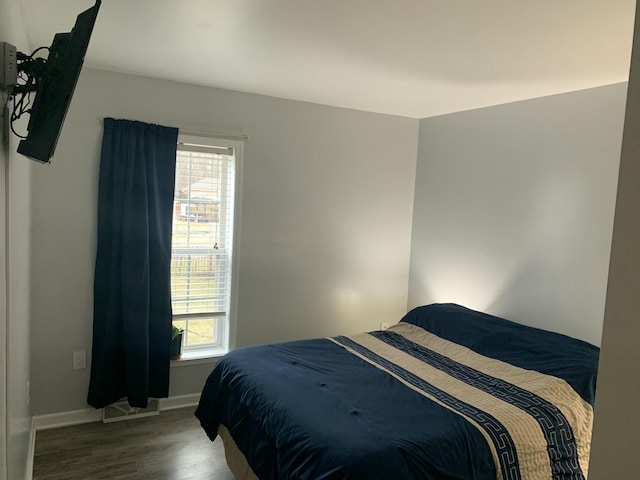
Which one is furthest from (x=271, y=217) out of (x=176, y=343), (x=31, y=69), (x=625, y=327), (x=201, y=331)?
(x=625, y=327)

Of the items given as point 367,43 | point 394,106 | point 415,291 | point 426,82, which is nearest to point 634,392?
point 367,43

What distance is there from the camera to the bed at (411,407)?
1.86m

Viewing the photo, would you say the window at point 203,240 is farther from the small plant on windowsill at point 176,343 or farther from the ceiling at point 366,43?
the ceiling at point 366,43

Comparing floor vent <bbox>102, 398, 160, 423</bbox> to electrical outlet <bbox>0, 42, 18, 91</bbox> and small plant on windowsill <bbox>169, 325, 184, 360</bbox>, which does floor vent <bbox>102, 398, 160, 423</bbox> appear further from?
electrical outlet <bbox>0, 42, 18, 91</bbox>

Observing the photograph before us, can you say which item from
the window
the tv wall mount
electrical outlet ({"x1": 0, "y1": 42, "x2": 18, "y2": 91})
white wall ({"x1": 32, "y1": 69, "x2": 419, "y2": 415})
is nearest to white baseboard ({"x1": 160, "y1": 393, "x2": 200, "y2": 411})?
white wall ({"x1": 32, "y1": 69, "x2": 419, "y2": 415})

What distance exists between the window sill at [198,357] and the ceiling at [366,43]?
2.03m

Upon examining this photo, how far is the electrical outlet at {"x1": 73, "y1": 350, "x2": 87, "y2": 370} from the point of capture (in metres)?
3.09

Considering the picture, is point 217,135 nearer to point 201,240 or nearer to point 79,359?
point 201,240

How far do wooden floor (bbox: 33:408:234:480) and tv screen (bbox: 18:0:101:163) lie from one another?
6.79ft

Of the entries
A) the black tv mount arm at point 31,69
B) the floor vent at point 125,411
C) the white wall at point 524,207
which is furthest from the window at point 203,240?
the black tv mount arm at point 31,69

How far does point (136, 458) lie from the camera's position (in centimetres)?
277

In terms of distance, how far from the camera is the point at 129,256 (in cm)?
309

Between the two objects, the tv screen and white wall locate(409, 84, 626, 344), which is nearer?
the tv screen

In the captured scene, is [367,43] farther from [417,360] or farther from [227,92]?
[417,360]
